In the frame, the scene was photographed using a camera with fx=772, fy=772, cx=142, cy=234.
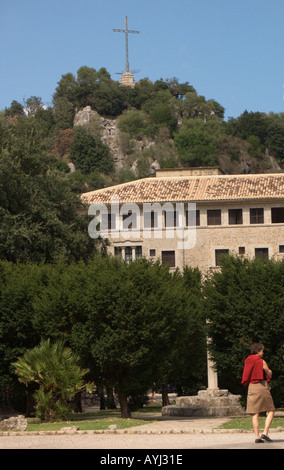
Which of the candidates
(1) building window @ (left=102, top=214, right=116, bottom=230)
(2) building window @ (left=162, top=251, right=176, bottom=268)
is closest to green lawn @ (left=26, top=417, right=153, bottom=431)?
(2) building window @ (left=162, top=251, right=176, bottom=268)

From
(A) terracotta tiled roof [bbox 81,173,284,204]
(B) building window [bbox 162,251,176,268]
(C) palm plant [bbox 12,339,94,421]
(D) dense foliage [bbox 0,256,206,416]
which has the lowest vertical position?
(C) palm plant [bbox 12,339,94,421]

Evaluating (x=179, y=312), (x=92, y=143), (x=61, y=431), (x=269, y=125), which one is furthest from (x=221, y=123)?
(x=61, y=431)

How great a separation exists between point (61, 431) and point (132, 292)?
962 centimetres

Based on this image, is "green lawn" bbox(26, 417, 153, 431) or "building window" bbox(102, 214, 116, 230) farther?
"building window" bbox(102, 214, 116, 230)

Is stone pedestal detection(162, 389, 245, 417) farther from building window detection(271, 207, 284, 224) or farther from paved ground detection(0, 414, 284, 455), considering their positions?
building window detection(271, 207, 284, 224)

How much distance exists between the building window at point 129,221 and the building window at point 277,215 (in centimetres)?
1136

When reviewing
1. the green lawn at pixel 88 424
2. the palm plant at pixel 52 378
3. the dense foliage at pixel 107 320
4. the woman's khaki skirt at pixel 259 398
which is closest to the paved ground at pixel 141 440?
the woman's khaki skirt at pixel 259 398

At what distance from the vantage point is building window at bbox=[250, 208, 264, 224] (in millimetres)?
62375

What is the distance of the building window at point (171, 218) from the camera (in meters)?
63.6

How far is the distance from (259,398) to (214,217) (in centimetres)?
5014

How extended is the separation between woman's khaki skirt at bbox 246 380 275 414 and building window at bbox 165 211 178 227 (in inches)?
1981

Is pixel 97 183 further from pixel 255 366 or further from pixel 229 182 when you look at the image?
pixel 255 366

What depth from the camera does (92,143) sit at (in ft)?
440

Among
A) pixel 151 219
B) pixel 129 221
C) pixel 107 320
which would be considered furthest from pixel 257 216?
pixel 107 320
